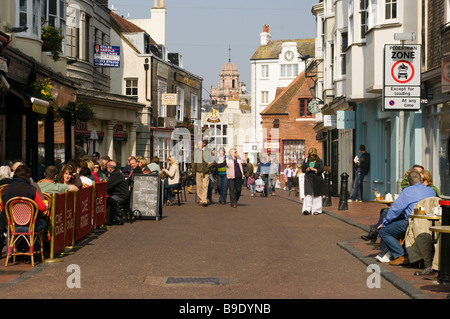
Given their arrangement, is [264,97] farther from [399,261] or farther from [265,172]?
[399,261]

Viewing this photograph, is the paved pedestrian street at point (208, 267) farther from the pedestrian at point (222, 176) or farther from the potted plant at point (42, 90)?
the pedestrian at point (222, 176)

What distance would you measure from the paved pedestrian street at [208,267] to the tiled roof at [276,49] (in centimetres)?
7863

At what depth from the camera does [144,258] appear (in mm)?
11602

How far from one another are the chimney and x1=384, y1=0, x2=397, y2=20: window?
253ft

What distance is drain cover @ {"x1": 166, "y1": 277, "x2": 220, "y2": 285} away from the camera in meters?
9.33

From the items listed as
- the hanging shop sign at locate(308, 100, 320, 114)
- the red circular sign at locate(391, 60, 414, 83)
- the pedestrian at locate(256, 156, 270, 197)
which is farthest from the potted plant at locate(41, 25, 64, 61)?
the hanging shop sign at locate(308, 100, 320, 114)

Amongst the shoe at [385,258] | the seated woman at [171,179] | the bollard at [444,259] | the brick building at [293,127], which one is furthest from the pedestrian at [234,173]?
the brick building at [293,127]

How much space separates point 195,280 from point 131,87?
40409mm

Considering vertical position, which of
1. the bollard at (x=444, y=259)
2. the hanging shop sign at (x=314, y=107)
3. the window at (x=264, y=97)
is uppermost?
the window at (x=264, y=97)

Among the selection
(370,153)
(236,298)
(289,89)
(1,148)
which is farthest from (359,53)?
(289,89)

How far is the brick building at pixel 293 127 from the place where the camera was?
6562 centimetres

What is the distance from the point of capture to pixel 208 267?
10.7 meters
